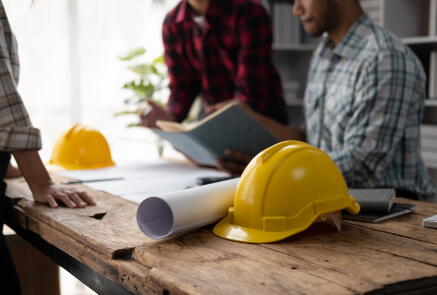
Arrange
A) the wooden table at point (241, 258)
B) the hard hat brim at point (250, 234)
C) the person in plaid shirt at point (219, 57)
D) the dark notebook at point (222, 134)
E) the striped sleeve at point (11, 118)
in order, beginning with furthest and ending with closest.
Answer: the person in plaid shirt at point (219, 57)
the dark notebook at point (222, 134)
the striped sleeve at point (11, 118)
the hard hat brim at point (250, 234)
the wooden table at point (241, 258)

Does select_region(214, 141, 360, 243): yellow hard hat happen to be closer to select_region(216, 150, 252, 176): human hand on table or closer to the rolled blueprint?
the rolled blueprint

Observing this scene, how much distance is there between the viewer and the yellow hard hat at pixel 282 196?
891 millimetres

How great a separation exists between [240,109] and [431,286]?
2.59 feet

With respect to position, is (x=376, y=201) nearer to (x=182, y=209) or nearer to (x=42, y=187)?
(x=182, y=209)

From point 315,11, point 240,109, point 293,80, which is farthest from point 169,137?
point 293,80

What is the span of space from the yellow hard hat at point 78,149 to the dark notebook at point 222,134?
1.02ft

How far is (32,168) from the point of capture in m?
1.25

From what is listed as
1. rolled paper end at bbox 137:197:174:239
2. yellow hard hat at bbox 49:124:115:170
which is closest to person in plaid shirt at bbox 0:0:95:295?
rolled paper end at bbox 137:197:174:239

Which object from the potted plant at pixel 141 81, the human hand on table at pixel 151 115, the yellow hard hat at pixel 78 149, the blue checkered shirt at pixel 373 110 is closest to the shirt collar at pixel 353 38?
the blue checkered shirt at pixel 373 110

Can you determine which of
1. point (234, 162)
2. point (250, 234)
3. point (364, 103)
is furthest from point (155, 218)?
point (364, 103)

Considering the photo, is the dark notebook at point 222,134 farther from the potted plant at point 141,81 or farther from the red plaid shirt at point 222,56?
the potted plant at point 141,81

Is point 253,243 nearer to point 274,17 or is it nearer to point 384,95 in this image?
point 384,95

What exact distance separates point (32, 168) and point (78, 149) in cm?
62

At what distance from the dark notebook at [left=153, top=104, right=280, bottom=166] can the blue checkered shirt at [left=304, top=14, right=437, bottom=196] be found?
0.26m
